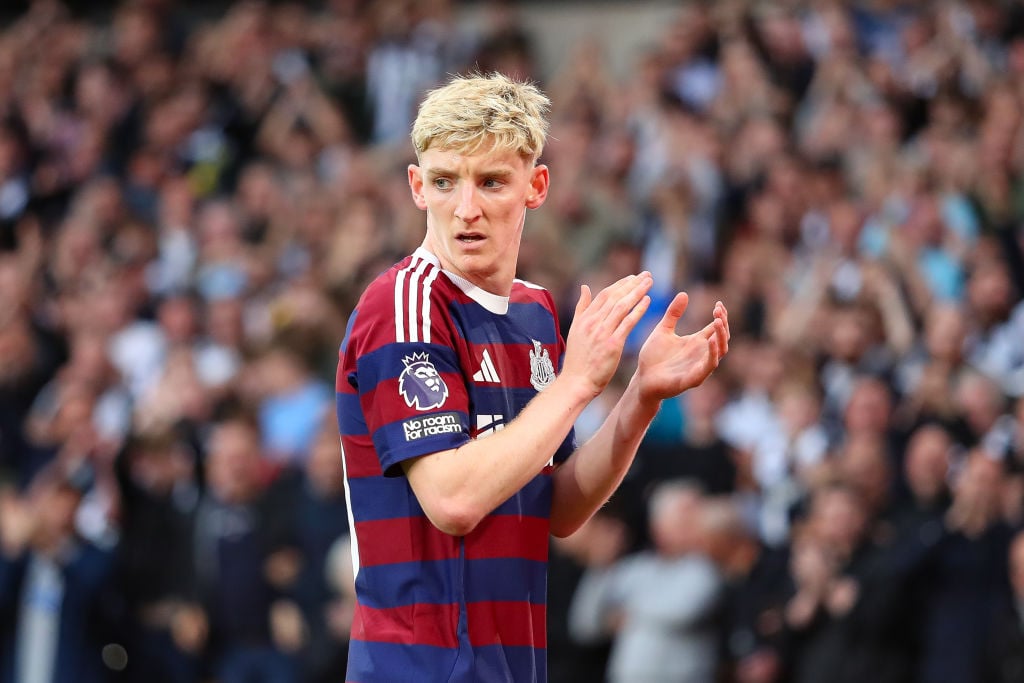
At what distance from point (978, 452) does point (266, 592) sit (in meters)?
4.05

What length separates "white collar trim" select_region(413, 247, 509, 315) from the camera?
3611 mm

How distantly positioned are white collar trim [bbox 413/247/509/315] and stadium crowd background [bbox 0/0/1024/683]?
13.9 ft

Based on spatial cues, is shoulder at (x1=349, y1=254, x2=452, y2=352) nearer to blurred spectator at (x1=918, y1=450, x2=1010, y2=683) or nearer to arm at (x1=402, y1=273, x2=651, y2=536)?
arm at (x1=402, y1=273, x2=651, y2=536)

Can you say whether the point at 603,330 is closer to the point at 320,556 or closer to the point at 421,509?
the point at 421,509

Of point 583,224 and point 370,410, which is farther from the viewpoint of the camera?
point 583,224

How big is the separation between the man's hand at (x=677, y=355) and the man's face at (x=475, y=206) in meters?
0.41

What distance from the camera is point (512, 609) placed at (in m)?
3.51

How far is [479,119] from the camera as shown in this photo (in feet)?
11.6

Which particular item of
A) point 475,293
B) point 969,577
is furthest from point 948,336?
point 475,293

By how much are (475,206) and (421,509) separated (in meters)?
0.71

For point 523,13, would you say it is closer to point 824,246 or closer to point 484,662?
point 824,246

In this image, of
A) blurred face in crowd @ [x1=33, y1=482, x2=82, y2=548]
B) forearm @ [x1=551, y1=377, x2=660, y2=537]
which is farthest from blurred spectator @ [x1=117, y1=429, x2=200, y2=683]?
forearm @ [x1=551, y1=377, x2=660, y2=537]

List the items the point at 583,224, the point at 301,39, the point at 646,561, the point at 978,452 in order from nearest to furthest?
1. the point at 978,452
2. the point at 646,561
3. the point at 583,224
4. the point at 301,39

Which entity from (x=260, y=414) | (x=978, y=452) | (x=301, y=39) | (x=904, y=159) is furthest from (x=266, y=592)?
(x=301, y=39)
